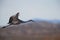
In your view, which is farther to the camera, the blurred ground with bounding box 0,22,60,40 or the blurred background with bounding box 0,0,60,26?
the blurred background with bounding box 0,0,60,26

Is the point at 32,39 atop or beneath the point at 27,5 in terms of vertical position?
beneath

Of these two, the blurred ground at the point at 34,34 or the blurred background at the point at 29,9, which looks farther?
the blurred background at the point at 29,9

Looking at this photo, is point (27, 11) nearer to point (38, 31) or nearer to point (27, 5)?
point (27, 5)

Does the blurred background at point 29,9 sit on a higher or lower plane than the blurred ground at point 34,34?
higher

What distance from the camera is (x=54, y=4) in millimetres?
1961

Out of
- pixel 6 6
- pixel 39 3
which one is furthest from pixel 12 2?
pixel 39 3

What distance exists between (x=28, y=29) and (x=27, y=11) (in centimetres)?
121

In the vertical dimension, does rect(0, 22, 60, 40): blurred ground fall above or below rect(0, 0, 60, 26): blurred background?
below

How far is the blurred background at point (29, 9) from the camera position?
195 cm

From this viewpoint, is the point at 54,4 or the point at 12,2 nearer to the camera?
the point at 54,4

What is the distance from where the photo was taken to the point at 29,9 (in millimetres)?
2090

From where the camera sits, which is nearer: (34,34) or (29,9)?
(34,34)

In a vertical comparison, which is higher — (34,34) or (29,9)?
(29,9)

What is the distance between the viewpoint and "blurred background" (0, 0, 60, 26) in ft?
6.40
